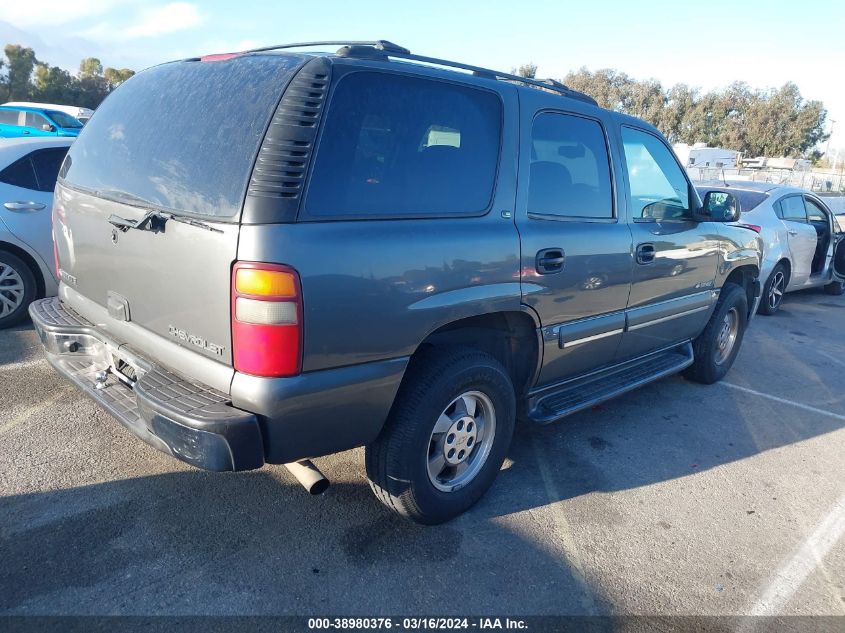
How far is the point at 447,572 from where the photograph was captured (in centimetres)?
269

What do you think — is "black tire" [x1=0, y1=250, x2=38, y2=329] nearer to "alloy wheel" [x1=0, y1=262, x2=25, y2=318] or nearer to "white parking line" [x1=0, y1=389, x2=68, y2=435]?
"alloy wheel" [x1=0, y1=262, x2=25, y2=318]

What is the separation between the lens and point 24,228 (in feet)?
16.5

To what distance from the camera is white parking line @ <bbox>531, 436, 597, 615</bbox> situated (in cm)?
262

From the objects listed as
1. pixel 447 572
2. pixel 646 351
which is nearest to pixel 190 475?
pixel 447 572

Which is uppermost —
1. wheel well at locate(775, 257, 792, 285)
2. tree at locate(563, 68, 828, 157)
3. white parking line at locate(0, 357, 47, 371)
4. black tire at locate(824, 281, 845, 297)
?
tree at locate(563, 68, 828, 157)

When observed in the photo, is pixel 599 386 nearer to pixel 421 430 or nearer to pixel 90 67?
pixel 421 430

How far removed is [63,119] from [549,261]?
61.7 ft

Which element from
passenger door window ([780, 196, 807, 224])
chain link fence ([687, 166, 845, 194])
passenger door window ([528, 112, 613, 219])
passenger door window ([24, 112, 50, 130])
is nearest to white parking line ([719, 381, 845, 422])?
passenger door window ([528, 112, 613, 219])

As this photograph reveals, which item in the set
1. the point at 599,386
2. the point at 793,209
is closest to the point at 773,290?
the point at 793,209

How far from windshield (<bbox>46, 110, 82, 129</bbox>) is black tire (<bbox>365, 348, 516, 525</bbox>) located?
1840 centimetres

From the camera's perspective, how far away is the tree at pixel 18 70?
34281 millimetres

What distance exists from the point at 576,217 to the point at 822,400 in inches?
129

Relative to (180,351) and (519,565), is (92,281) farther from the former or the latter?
(519,565)

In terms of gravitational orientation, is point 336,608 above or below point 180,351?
below
